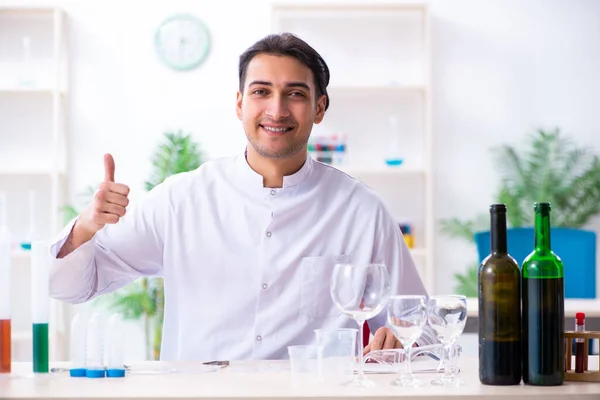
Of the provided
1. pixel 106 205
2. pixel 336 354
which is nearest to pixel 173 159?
pixel 106 205

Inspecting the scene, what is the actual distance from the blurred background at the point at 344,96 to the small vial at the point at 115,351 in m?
4.03

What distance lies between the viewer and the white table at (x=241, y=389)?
1.50 m

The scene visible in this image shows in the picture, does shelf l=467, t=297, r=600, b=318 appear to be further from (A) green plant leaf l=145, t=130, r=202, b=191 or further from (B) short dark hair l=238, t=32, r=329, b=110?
(A) green plant leaf l=145, t=130, r=202, b=191

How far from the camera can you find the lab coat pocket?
240 centimetres

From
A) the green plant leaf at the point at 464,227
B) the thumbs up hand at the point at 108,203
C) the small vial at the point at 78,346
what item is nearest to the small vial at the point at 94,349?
A: the small vial at the point at 78,346

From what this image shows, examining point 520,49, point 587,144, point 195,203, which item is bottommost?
point 195,203

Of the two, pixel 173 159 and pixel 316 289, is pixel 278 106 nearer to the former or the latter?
pixel 316 289

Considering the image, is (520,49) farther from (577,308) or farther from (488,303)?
(488,303)

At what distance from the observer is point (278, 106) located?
250 cm

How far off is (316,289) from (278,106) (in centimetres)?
50

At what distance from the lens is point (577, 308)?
132 inches

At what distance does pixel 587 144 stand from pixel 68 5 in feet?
10.9

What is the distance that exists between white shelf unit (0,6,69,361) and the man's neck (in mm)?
3374

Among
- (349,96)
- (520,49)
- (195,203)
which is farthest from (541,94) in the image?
(195,203)
